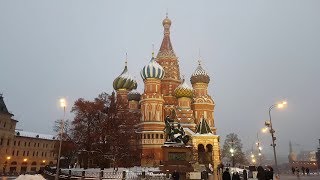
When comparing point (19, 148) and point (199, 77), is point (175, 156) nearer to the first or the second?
point (199, 77)

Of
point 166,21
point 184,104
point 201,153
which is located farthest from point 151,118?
point 166,21

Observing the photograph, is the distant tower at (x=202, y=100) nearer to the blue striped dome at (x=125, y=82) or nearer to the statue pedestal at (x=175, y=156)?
the blue striped dome at (x=125, y=82)

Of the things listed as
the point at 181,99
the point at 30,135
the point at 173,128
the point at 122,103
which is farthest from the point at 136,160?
the point at 30,135

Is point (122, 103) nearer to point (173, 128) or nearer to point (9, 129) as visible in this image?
point (173, 128)

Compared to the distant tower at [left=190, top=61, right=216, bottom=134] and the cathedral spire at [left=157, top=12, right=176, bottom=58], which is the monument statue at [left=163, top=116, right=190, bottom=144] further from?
the cathedral spire at [left=157, top=12, right=176, bottom=58]

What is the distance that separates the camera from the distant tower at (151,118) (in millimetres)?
50969

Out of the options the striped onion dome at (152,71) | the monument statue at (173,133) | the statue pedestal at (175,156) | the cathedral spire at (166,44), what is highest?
the cathedral spire at (166,44)

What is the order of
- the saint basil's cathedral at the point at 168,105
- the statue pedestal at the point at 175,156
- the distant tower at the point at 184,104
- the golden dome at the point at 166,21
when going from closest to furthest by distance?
the statue pedestal at the point at 175,156 → the saint basil's cathedral at the point at 168,105 → the distant tower at the point at 184,104 → the golden dome at the point at 166,21

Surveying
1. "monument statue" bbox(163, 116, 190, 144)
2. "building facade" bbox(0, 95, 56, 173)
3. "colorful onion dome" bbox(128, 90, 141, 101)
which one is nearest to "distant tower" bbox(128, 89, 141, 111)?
"colorful onion dome" bbox(128, 90, 141, 101)

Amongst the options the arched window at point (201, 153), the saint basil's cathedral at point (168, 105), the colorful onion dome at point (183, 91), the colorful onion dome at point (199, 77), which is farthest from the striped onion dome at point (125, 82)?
the arched window at point (201, 153)

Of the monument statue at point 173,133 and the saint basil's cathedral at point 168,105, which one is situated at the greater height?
the saint basil's cathedral at point 168,105

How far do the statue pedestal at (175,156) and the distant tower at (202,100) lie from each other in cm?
2781

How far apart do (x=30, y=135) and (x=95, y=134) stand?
45.2m

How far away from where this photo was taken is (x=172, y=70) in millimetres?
65500
